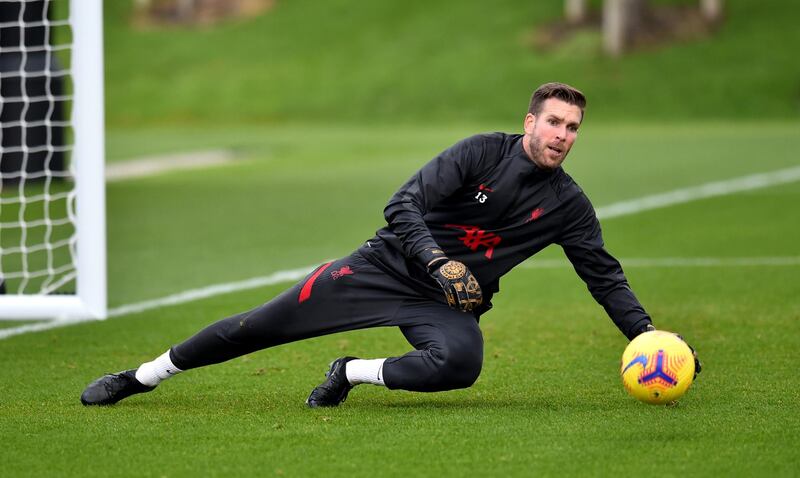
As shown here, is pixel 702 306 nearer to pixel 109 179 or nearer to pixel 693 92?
pixel 109 179

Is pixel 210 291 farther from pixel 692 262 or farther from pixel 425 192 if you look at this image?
pixel 425 192

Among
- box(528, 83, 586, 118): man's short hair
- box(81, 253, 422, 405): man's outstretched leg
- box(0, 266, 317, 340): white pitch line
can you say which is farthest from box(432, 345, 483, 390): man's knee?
box(0, 266, 317, 340): white pitch line

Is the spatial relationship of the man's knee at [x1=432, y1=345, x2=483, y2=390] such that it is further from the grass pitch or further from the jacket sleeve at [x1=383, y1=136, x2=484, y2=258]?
the jacket sleeve at [x1=383, y1=136, x2=484, y2=258]

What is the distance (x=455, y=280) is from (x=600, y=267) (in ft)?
3.23

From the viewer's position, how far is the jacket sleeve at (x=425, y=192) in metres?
6.18

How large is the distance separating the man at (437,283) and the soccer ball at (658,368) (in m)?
0.25

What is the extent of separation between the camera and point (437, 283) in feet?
21.1

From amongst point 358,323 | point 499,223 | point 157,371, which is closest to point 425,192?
point 499,223

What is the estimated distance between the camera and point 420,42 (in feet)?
145

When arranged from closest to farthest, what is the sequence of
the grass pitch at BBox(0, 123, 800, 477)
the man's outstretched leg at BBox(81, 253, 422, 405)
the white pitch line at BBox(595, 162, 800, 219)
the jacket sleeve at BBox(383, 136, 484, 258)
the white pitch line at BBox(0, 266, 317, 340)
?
the grass pitch at BBox(0, 123, 800, 477)
the jacket sleeve at BBox(383, 136, 484, 258)
the man's outstretched leg at BBox(81, 253, 422, 405)
the white pitch line at BBox(0, 266, 317, 340)
the white pitch line at BBox(595, 162, 800, 219)

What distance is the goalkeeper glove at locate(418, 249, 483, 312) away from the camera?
19.5ft

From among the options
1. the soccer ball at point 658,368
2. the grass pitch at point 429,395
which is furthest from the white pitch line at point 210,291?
the soccer ball at point 658,368

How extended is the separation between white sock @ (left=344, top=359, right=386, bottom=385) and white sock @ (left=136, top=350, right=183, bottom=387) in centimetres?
87

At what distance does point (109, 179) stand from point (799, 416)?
1704 centimetres
